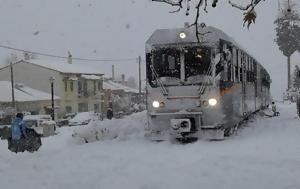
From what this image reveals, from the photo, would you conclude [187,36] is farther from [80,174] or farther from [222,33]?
[80,174]

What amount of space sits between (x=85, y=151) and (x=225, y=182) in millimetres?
4618

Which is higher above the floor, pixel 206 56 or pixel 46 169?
pixel 206 56

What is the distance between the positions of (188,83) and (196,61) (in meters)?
0.65

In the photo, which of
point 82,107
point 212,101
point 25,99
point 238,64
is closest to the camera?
point 212,101

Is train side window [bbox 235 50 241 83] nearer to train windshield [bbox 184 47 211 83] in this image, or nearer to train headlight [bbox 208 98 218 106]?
train windshield [bbox 184 47 211 83]

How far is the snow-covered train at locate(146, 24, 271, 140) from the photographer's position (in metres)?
14.2

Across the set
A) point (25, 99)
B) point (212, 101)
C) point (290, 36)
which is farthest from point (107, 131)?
point (290, 36)

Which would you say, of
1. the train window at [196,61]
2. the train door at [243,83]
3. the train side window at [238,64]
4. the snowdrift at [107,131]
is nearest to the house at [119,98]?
the train door at [243,83]

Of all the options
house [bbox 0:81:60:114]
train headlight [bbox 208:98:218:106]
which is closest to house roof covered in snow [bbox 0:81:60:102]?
house [bbox 0:81:60:114]

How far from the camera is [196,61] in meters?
14.4

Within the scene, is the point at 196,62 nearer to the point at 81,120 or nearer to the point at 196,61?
the point at 196,61

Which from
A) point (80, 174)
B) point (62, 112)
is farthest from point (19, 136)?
point (62, 112)

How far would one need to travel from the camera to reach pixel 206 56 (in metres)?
14.3

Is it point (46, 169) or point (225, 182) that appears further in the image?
point (46, 169)
